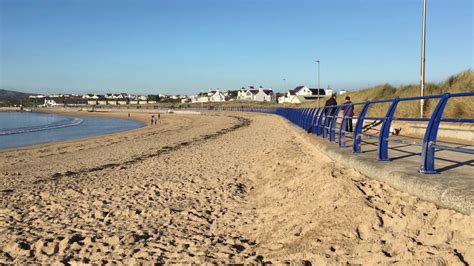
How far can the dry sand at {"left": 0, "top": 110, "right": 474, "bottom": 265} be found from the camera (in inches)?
145

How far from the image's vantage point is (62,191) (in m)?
8.85

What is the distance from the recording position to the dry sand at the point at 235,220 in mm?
3682

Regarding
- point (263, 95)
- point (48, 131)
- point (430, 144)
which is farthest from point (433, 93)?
point (263, 95)

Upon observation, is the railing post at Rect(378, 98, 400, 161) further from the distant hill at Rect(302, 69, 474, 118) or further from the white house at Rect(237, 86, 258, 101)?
the white house at Rect(237, 86, 258, 101)

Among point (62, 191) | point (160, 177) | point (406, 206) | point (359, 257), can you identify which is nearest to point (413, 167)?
point (406, 206)

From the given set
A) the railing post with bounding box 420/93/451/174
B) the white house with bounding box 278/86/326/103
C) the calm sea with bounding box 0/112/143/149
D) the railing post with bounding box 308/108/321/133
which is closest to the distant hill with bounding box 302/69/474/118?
the railing post with bounding box 308/108/321/133

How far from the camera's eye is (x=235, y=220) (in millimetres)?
6020

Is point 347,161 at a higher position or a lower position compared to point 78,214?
higher

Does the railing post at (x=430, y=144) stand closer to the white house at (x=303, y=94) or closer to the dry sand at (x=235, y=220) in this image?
the dry sand at (x=235, y=220)

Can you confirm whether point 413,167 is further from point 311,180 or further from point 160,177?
point 160,177

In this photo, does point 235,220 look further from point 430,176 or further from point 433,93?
point 433,93

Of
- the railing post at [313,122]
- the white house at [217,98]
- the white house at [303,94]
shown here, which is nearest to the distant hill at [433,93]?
the railing post at [313,122]

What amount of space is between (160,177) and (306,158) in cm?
366

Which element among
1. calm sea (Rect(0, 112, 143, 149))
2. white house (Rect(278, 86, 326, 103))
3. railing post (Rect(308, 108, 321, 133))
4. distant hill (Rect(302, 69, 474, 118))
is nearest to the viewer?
distant hill (Rect(302, 69, 474, 118))
